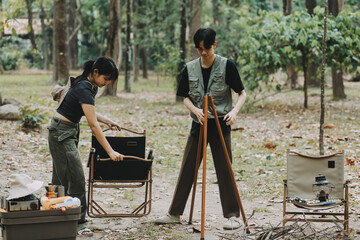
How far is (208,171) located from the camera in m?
8.65

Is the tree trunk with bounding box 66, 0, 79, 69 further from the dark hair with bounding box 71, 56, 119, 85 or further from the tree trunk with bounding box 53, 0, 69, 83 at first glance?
the dark hair with bounding box 71, 56, 119, 85

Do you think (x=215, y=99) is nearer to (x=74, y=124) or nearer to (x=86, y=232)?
(x=74, y=124)

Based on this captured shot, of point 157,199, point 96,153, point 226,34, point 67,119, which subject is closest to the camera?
point 67,119

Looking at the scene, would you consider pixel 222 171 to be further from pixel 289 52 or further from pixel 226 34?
pixel 226 34

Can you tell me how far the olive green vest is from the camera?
520cm

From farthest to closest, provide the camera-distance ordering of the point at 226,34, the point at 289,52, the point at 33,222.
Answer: the point at 226,34, the point at 289,52, the point at 33,222

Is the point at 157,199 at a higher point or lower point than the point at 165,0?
lower

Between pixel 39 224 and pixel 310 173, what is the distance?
265 centimetres

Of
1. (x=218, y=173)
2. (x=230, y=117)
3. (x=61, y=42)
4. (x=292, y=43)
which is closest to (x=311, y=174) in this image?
(x=218, y=173)

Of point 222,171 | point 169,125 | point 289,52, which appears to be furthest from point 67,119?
point 289,52

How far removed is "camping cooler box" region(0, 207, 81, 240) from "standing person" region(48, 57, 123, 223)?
723mm

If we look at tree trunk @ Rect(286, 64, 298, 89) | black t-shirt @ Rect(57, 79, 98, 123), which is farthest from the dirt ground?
tree trunk @ Rect(286, 64, 298, 89)

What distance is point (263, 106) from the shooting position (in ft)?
55.9

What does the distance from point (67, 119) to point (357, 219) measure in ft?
10.8
